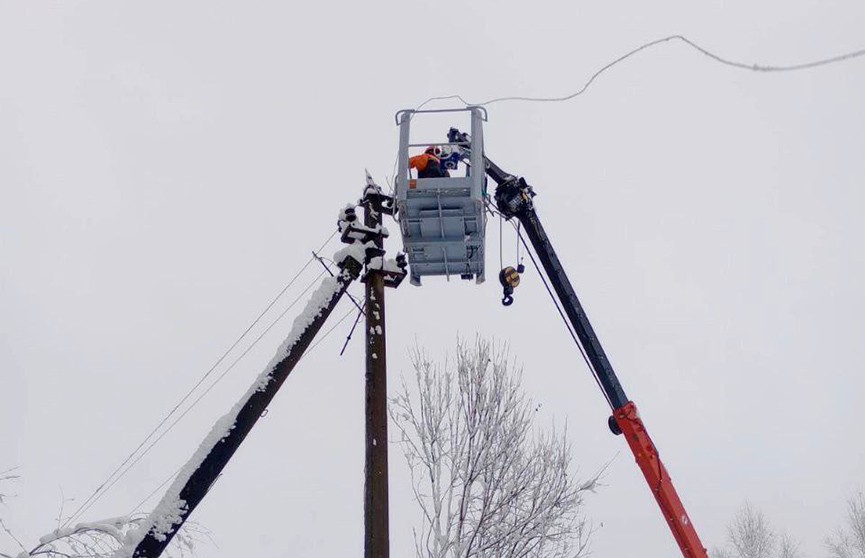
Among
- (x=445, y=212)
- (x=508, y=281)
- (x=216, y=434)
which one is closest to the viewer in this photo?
(x=216, y=434)

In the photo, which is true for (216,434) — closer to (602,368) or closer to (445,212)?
(445,212)

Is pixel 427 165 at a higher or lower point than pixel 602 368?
higher

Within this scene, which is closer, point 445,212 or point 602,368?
point 445,212

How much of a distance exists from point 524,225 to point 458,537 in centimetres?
399

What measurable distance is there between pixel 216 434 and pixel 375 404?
53.1 inches

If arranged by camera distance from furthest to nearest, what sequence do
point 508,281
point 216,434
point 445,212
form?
point 508,281
point 445,212
point 216,434

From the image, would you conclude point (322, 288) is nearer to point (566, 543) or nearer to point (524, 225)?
point (524, 225)

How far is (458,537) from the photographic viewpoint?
9.06 metres

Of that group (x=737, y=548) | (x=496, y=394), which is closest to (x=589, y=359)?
(x=496, y=394)

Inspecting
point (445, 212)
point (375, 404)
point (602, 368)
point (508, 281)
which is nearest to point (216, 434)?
point (375, 404)

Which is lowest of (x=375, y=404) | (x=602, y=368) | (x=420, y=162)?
(x=375, y=404)

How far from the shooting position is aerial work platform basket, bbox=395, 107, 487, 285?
723 cm

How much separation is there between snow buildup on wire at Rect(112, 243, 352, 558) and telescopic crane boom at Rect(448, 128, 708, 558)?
2.74 metres

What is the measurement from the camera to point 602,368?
899 cm
